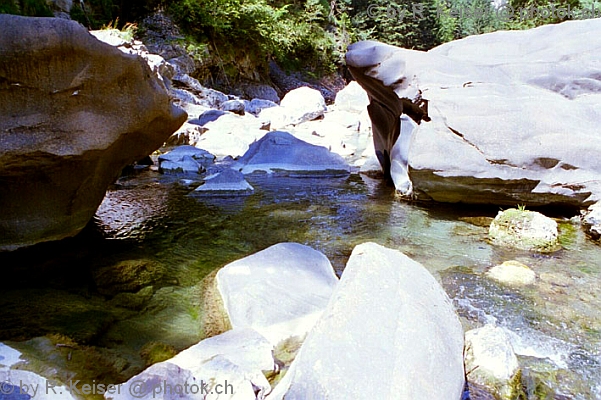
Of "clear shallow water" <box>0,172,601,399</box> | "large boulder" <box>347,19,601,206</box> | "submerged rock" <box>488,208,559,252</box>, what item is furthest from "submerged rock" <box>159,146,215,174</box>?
"submerged rock" <box>488,208,559,252</box>

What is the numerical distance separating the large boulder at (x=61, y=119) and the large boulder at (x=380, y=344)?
232 cm

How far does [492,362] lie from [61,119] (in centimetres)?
318

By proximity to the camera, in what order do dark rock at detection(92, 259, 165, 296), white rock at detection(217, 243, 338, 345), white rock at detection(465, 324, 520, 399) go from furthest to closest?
dark rock at detection(92, 259, 165, 296) < white rock at detection(217, 243, 338, 345) < white rock at detection(465, 324, 520, 399)

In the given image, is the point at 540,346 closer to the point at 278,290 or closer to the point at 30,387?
the point at 278,290

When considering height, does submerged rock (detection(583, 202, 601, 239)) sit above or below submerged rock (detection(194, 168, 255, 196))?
above

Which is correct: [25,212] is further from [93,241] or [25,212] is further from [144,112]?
[144,112]

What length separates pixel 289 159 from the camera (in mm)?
7961

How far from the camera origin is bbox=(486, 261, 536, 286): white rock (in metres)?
3.23

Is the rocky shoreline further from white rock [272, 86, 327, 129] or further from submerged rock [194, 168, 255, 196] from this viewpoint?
white rock [272, 86, 327, 129]

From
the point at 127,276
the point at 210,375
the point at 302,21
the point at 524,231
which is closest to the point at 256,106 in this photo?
the point at 302,21

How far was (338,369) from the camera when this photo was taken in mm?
1605

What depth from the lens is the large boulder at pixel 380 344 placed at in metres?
1.56

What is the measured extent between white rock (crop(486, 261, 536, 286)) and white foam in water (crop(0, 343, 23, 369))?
3.14 metres

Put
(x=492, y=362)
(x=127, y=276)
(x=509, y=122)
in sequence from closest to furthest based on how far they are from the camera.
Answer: (x=492, y=362) < (x=127, y=276) < (x=509, y=122)
